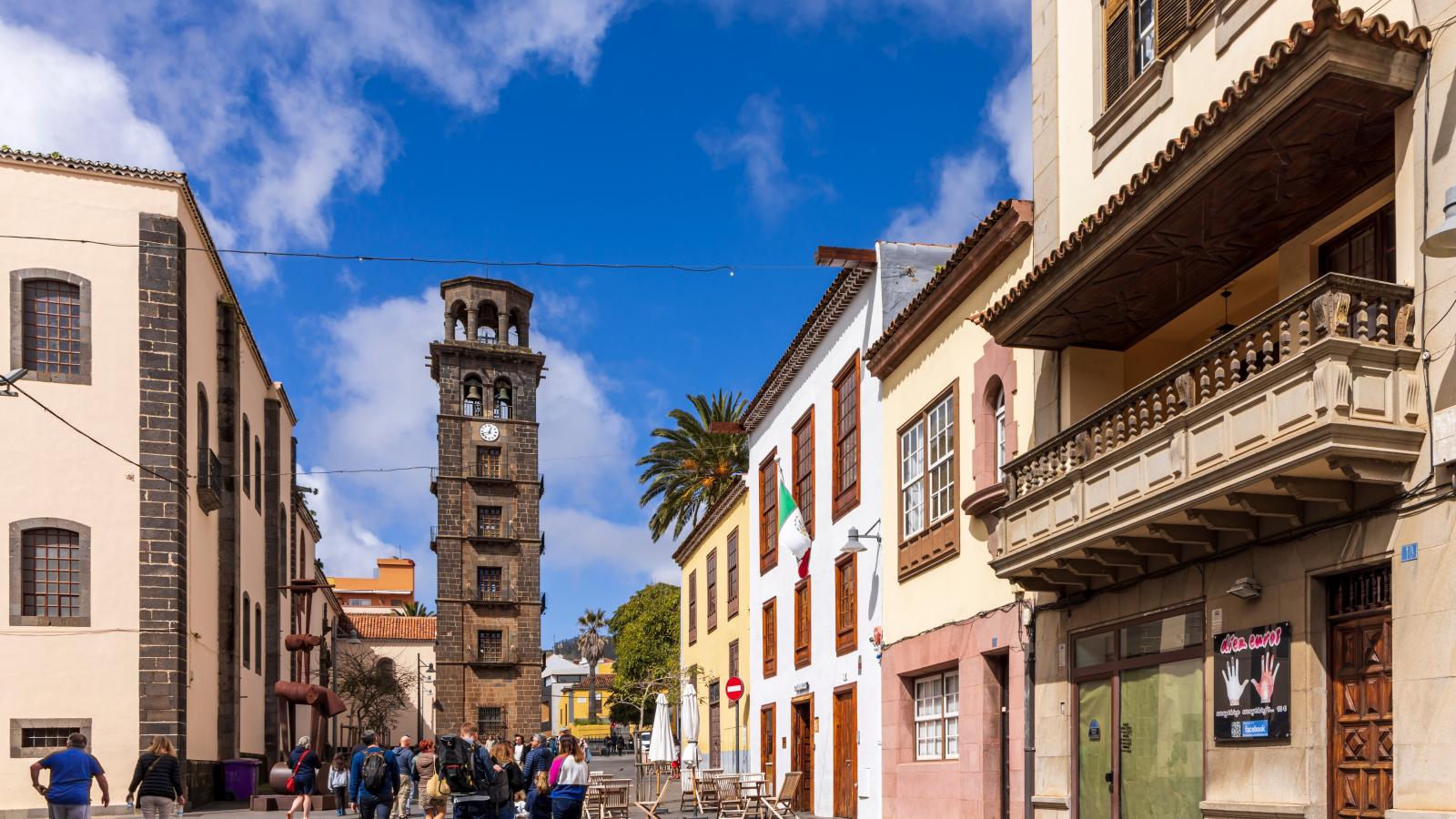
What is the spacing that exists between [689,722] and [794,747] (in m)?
5.47

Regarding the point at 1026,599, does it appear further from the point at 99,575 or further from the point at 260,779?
the point at 260,779

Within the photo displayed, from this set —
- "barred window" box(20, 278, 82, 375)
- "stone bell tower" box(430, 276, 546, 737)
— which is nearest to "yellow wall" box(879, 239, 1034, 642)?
"barred window" box(20, 278, 82, 375)

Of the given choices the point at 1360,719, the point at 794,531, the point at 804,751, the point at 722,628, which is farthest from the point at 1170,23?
the point at 722,628

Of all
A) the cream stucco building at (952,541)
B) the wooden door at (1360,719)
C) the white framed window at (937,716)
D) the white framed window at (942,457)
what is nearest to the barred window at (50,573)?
the cream stucco building at (952,541)

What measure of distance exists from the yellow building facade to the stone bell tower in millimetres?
23082

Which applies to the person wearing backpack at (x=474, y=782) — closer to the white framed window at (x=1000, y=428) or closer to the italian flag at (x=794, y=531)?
the white framed window at (x=1000, y=428)

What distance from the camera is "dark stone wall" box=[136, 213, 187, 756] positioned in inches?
1075

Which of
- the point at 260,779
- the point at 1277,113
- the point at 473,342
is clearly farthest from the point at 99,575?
the point at 473,342

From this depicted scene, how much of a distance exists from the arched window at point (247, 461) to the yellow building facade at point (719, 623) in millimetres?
12320

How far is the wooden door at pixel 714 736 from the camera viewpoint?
38.7 metres

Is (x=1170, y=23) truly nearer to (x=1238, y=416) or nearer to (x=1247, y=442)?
(x=1238, y=416)

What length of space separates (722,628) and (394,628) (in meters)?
45.7

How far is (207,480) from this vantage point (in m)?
30.8

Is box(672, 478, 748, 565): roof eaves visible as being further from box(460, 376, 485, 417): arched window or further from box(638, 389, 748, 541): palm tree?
box(460, 376, 485, 417): arched window
